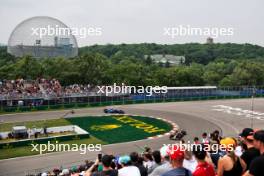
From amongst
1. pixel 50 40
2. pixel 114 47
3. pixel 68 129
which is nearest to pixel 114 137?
pixel 68 129

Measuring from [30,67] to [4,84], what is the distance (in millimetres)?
8371

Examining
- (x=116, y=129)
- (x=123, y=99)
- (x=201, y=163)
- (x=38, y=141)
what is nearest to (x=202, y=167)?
(x=201, y=163)

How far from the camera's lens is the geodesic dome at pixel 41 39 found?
48688 millimetres

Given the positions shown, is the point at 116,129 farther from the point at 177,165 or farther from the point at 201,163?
the point at 177,165

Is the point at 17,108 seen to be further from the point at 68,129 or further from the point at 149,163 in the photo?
the point at 149,163

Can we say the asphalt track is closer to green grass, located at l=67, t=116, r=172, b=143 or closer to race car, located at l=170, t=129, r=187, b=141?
race car, located at l=170, t=129, r=187, b=141

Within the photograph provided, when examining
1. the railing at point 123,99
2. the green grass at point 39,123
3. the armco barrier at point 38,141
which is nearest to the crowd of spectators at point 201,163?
the armco barrier at point 38,141

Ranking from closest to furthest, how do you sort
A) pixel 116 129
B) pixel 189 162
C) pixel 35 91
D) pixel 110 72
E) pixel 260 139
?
pixel 260 139, pixel 189 162, pixel 116 129, pixel 35 91, pixel 110 72

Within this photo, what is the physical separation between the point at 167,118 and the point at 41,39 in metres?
24.1

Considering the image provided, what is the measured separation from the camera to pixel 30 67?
4869cm

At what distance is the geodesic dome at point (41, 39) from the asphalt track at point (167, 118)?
51.9ft

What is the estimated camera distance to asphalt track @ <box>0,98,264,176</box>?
19125 mm

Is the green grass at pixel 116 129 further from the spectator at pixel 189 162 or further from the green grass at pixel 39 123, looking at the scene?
the spectator at pixel 189 162

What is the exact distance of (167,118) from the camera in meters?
33.4
